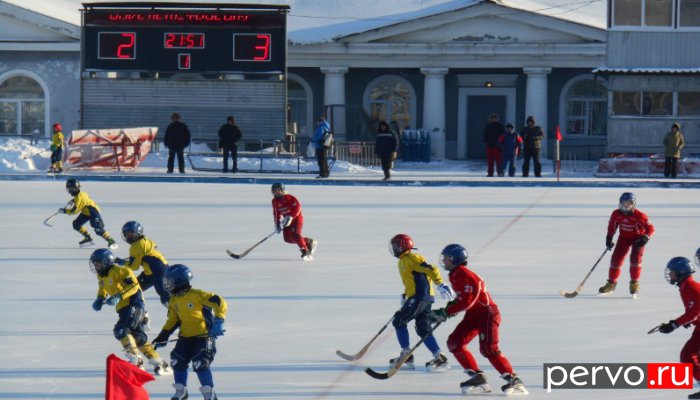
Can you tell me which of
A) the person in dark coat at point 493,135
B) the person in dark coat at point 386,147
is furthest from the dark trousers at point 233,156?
the person in dark coat at point 493,135

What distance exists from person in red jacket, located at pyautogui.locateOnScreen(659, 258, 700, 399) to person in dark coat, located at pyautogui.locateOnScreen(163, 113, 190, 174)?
2418 cm

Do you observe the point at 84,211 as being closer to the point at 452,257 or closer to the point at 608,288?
the point at 608,288

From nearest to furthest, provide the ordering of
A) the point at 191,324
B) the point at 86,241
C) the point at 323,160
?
1. the point at 191,324
2. the point at 86,241
3. the point at 323,160

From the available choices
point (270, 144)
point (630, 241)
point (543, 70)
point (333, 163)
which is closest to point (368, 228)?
point (630, 241)

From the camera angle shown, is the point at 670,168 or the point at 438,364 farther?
the point at 670,168

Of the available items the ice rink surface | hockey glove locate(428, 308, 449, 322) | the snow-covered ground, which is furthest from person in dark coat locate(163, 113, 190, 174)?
hockey glove locate(428, 308, 449, 322)

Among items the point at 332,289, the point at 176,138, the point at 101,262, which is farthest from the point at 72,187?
the point at 176,138

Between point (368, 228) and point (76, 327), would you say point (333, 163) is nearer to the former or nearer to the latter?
point (368, 228)

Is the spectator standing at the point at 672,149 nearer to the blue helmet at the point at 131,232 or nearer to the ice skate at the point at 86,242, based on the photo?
Result: the ice skate at the point at 86,242

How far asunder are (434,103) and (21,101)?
12.3m

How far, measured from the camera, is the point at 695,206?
2481 cm

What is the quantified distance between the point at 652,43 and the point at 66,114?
1712cm

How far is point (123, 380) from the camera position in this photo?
26.0 feet

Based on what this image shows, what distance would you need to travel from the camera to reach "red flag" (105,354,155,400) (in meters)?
7.77
